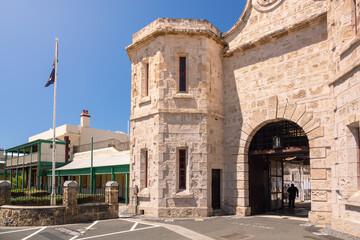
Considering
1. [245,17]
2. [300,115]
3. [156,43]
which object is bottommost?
[300,115]

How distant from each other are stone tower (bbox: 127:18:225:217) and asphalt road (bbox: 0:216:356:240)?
133cm

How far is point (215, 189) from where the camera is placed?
13938 mm

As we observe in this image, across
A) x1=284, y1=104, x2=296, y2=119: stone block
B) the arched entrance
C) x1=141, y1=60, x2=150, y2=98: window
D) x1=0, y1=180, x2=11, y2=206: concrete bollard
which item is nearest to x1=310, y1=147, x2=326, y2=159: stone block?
the arched entrance

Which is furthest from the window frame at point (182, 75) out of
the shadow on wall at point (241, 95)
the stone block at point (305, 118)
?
the stone block at point (305, 118)

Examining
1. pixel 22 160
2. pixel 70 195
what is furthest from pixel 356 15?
pixel 22 160

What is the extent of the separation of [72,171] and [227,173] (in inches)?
587

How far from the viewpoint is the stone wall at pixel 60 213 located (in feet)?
37.1

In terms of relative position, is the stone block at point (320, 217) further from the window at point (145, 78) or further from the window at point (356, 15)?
the window at point (145, 78)

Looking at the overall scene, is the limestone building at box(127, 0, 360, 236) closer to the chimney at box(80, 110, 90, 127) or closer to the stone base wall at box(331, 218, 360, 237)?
the stone base wall at box(331, 218, 360, 237)

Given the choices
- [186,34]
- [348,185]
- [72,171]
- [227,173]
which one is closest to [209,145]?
[227,173]

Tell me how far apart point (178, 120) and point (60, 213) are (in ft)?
19.3

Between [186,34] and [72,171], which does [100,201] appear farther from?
[72,171]

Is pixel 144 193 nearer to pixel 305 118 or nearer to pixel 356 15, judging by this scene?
pixel 305 118

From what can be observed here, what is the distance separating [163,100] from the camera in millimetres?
13656
